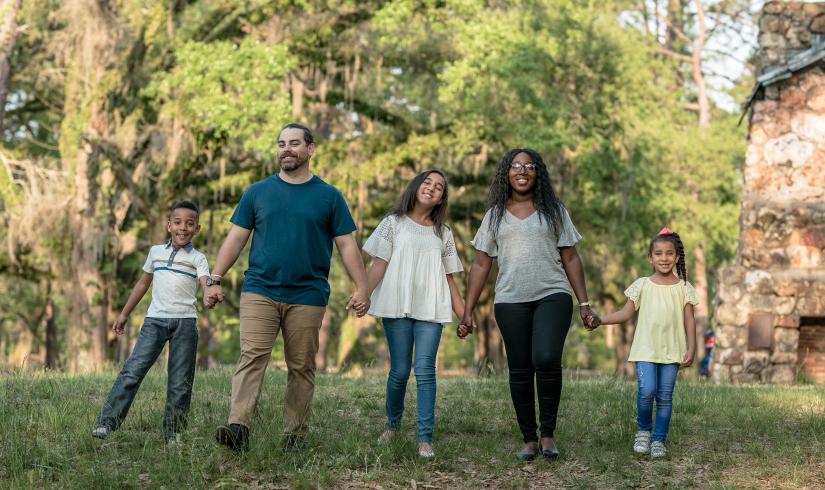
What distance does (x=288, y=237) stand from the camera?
21.6 ft

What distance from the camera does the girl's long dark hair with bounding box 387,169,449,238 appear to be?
729 centimetres

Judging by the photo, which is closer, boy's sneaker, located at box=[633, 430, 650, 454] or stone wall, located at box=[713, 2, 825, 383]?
boy's sneaker, located at box=[633, 430, 650, 454]

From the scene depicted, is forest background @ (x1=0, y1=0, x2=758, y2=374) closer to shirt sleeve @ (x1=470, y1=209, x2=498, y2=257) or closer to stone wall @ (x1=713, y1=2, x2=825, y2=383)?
stone wall @ (x1=713, y1=2, x2=825, y2=383)

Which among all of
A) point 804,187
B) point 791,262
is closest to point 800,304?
point 791,262

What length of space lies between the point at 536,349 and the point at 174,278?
2.43m

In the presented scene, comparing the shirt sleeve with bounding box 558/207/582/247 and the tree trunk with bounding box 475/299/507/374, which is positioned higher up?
the shirt sleeve with bounding box 558/207/582/247

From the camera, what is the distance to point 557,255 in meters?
7.03

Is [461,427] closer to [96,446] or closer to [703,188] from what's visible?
[96,446]

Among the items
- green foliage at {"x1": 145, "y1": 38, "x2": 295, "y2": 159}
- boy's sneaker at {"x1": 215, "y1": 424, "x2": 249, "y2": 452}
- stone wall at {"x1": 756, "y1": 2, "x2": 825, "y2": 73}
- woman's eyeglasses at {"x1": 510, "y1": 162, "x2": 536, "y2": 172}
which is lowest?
boy's sneaker at {"x1": 215, "y1": 424, "x2": 249, "y2": 452}

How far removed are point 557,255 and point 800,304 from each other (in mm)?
9112

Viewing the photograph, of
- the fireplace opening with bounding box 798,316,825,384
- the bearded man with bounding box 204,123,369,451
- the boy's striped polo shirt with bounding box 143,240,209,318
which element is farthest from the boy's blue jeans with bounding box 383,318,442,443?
the fireplace opening with bounding box 798,316,825,384

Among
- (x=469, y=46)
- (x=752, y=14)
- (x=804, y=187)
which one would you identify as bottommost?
(x=804, y=187)

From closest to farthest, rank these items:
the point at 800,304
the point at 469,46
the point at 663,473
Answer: the point at 663,473 → the point at 800,304 → the point at 469,46

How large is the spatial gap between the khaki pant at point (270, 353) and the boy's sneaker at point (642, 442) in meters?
2.23
